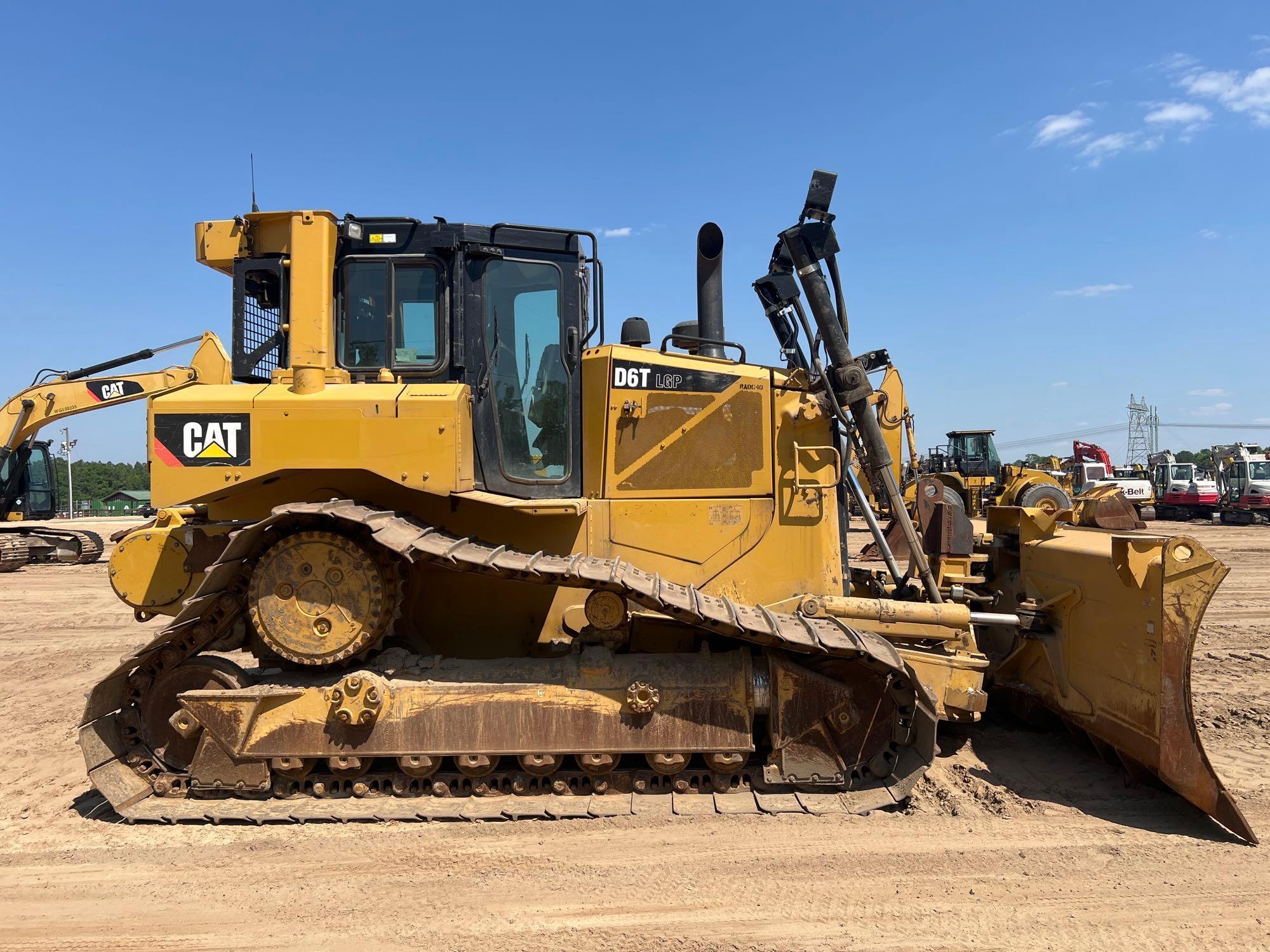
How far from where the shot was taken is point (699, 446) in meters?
5.30

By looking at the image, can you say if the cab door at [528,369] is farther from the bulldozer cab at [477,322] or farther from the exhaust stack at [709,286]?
the exhaust stack at [709,286]

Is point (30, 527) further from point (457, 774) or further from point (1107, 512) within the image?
point (1107, 512)

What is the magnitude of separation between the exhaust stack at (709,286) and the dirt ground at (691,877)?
3.58 metres

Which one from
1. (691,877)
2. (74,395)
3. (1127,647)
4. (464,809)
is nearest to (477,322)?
(464,809)

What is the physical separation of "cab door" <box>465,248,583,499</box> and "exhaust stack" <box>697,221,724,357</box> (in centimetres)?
141

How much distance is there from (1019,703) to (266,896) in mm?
5127

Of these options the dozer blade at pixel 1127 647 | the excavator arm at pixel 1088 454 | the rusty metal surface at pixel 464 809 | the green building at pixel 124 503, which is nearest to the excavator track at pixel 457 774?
the rusty metal surface at pixel 464 809

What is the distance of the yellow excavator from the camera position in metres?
15.9

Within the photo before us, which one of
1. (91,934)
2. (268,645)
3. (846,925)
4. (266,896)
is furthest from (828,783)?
(91,934)

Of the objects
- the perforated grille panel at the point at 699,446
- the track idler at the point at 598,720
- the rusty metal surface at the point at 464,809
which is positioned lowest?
the rusty metal surface at the point at 464,809

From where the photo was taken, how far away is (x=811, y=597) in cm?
508

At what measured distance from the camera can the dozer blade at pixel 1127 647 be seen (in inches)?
165

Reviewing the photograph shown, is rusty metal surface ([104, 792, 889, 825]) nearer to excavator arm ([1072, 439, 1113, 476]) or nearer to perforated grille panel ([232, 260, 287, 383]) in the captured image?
perforated grille panel ([232, 260, 287, 383])

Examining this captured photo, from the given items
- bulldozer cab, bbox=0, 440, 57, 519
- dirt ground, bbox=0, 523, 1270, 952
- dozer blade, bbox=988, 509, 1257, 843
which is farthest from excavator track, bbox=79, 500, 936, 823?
bulldozer cab, bbox=0, 440, 57, 519
